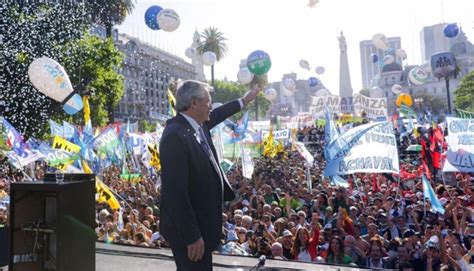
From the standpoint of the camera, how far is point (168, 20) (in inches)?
675

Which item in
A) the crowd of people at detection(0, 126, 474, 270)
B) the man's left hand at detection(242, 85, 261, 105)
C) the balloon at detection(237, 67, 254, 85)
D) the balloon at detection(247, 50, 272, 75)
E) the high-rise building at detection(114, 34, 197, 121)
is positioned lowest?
the crowd of people at detection(0, 126, 474, 270)

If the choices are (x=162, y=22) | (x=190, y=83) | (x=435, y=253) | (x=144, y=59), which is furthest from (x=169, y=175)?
(x=144, y=59)

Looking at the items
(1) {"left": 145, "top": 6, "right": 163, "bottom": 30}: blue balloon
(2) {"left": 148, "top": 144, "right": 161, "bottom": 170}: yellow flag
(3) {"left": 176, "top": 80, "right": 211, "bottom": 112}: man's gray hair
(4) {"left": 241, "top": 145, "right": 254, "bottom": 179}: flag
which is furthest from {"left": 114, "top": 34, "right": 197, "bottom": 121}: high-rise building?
(3) {"left": 176, "top": 80, "right": 211, "bottom": 112}: man's gray hair

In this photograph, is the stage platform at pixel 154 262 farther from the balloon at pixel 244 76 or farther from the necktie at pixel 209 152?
the balloon at pixel 244 76

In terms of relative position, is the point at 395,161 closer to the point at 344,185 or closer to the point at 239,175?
the point at 344,185

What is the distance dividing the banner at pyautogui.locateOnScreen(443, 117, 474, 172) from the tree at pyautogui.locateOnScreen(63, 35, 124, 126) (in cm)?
2126

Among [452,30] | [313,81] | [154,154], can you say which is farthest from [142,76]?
[154,154]

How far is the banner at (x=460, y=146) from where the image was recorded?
30.2 feet

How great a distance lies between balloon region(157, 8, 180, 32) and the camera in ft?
56.1

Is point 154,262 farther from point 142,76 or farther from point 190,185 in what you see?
point 142,76

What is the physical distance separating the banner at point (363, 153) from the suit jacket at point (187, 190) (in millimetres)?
6248

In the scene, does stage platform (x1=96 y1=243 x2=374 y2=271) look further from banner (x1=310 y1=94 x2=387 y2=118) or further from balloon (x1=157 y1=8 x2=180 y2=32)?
banner (x1=310 y1=94 x2=387 y2=118)

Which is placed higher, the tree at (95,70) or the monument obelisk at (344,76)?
the monument obelisk at (344,76)

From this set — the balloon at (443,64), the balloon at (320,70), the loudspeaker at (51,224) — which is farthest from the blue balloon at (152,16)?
the balloon at (320,70)
